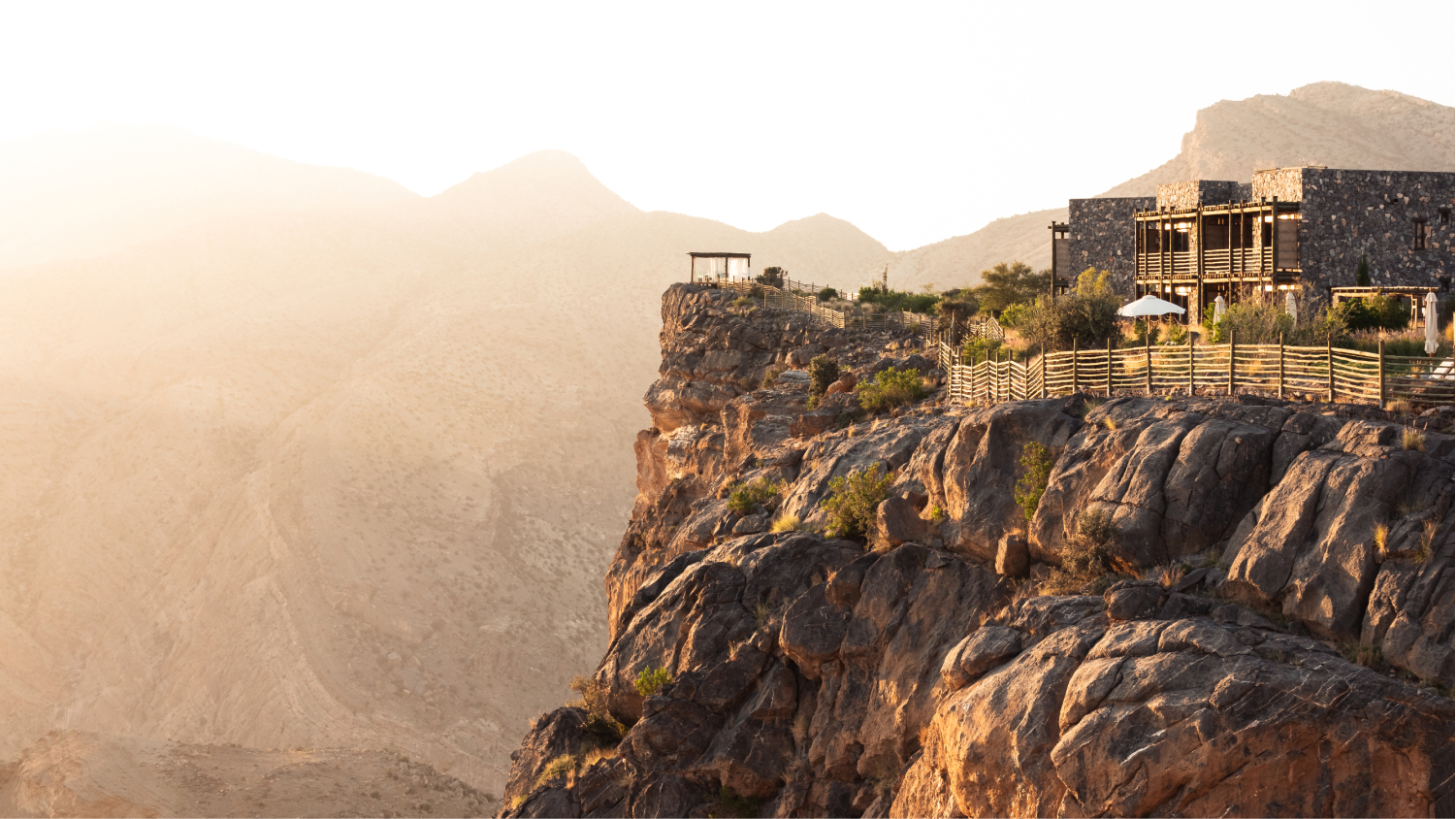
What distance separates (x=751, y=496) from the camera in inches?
1009

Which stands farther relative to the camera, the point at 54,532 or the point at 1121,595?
the point at 54,532

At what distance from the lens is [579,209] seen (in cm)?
19150

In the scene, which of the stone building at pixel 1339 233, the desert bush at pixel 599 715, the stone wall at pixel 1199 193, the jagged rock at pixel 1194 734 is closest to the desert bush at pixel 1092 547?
the jagged rock at pixel 1194 734

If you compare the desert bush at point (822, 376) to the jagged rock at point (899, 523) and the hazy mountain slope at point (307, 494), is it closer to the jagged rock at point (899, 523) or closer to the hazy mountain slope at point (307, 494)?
the jagged rock at point (899, 523)

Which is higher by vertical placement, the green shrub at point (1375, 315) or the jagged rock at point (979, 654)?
the green shrub at point (1375, 315)

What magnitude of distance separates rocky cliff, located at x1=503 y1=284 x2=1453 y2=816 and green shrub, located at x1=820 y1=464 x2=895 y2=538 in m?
0.31

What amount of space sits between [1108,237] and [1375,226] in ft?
35.7

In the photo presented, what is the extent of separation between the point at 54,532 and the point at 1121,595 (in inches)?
2912

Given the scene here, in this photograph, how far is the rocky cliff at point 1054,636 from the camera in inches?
477

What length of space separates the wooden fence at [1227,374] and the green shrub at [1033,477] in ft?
11.9

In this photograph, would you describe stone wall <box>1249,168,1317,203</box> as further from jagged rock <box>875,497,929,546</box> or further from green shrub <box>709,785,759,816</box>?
green shrub <box>709,785,759,816</box>

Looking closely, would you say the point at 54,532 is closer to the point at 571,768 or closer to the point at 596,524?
the point at 596,524

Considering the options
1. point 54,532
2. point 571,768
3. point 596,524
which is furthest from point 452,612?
point 571,768

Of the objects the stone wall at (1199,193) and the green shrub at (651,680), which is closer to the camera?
the green shrub at (651,680)
